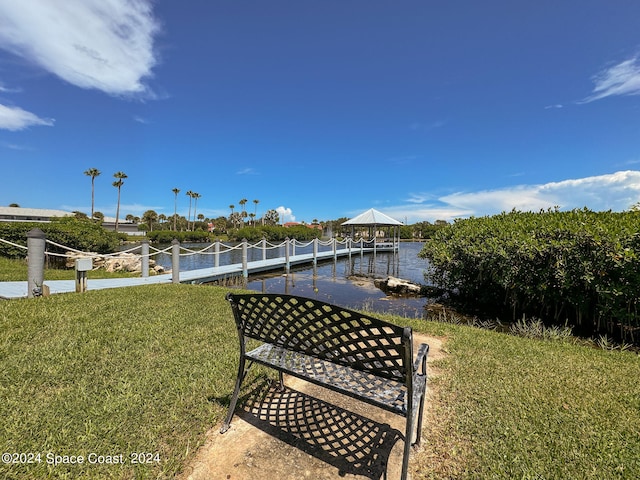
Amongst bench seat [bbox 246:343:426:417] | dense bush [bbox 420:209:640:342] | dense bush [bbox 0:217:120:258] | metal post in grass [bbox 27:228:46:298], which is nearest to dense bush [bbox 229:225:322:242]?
dense bush [bbox 0:217:120:258]

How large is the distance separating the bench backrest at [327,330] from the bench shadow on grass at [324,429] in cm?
56

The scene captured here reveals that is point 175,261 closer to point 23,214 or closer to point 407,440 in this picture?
point 407,440

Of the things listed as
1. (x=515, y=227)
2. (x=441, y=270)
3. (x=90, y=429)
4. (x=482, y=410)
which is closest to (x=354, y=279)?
(x=441, y=270)

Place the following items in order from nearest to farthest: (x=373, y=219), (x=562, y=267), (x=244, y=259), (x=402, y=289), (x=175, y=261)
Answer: (x=562, y=267), (x=175, y=261), (x=402, y=289), (x=244, y=259), (x=373, y=219)

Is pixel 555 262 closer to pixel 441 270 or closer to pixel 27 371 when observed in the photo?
pixel 441 270

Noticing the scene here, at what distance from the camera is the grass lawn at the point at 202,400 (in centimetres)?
187

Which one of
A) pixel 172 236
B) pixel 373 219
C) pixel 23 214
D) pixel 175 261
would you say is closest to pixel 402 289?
pixel 175 261

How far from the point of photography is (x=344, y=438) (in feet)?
6.97

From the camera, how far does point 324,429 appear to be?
7.27ft

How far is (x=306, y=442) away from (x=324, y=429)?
18 cm

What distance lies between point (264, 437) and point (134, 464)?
0.79m

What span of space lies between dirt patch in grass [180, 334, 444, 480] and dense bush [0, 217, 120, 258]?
12.4 m

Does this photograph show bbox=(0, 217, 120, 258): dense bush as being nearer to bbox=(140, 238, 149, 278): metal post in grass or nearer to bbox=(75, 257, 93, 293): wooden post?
bbox=(140, 238, 149, 278): metal post in grass

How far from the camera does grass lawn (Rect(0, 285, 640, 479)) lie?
1.87 m
